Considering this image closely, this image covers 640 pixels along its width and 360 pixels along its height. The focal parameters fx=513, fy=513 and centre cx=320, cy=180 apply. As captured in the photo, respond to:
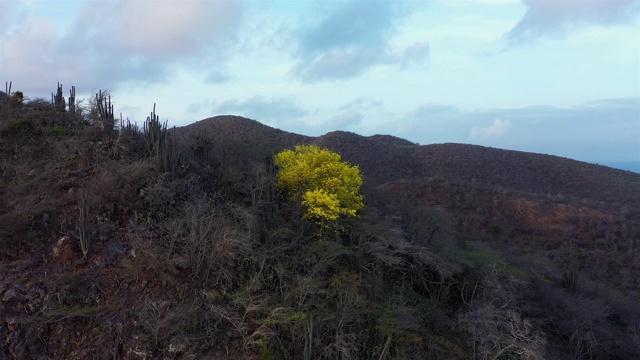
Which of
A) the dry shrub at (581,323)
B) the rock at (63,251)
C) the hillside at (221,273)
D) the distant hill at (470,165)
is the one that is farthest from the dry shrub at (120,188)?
the distant hill at (470,165)

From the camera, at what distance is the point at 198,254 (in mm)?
14383

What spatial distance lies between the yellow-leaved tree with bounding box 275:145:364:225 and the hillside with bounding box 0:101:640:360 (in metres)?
0.50

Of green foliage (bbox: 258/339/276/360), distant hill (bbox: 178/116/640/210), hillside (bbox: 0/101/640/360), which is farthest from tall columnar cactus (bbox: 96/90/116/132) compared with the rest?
distant hill (bbox: 178/116/640/210)

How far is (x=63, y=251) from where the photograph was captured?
555 inches

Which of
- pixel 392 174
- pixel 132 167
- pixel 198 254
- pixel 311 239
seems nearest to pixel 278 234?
pixel 311 239

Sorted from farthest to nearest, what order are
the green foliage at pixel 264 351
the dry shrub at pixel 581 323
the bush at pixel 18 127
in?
the dry shrub at pixel 581 323 → the bush at pixel 18 127 → the green foliage at pixel 264 351

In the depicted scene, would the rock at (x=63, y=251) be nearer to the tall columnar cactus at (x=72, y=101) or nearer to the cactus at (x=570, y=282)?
the tall columnar cactus at (x=72, y=101)

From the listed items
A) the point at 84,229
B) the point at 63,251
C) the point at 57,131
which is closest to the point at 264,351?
the point at 84,229

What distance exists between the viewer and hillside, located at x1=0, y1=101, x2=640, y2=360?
515 inches

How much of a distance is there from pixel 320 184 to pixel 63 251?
825 cm

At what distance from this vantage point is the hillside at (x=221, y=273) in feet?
42.9

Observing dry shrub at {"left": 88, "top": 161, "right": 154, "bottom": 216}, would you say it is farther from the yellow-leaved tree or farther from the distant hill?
the distant hill

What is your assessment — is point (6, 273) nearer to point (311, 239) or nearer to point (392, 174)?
point (311, 239)

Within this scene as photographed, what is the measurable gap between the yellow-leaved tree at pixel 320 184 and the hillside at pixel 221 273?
500 millimetres
